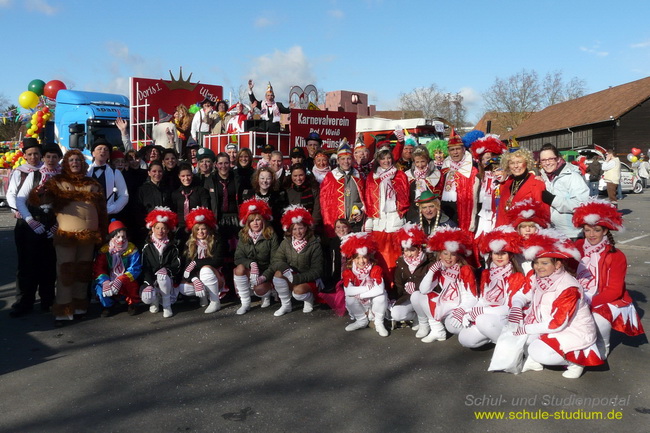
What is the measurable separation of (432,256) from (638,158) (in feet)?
113

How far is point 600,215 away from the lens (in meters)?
4.77

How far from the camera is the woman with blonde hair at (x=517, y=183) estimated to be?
17.9 ft

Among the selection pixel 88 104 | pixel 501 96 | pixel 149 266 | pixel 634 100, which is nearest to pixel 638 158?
pixel 634 100

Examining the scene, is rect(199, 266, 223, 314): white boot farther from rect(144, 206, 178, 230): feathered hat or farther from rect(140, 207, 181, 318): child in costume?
rect(144, 206, 178, 230): feathered hat

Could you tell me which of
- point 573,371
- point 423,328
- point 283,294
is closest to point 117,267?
point 283,294

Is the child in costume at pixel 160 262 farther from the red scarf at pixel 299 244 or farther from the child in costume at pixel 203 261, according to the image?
the red scarf at pixel 299 244

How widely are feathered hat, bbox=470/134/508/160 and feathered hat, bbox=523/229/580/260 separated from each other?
2048 millimetres

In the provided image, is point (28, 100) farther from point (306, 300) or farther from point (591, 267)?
point (591, 267)

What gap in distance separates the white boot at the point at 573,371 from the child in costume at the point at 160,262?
4.04 metres

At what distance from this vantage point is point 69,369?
4.58 meters

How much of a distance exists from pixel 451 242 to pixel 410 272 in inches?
25.3

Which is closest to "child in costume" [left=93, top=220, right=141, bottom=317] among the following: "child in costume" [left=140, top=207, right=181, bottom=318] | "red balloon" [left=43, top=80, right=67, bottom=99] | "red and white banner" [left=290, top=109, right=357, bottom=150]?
"child in costume" [left=140, top=207, right=181, bottom=318]

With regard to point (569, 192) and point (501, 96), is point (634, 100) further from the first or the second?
point (569, 192)

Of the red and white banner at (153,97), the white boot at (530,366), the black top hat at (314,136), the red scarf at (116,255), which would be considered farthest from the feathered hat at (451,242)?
the red and white banner at (153,97)
